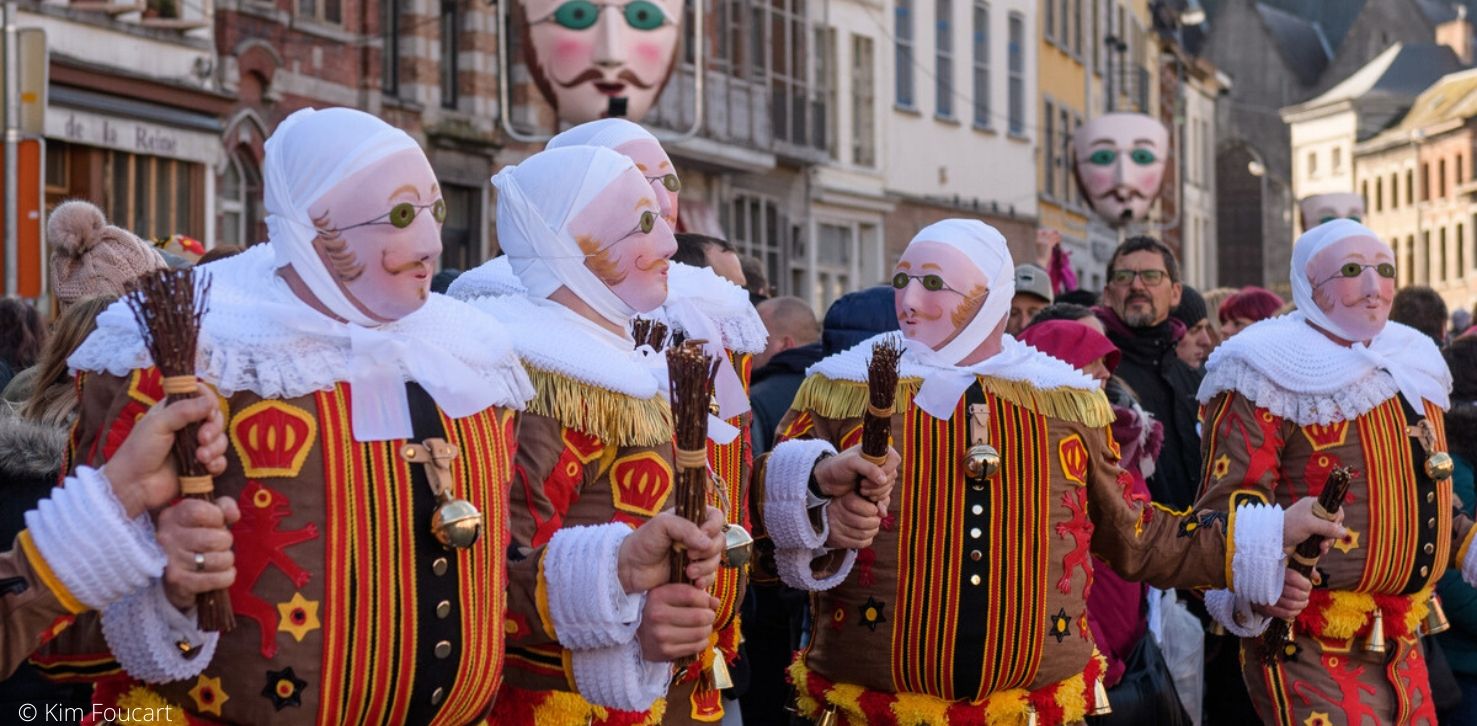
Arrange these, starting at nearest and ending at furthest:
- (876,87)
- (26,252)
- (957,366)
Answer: (957,366), (26,252), (876,87)

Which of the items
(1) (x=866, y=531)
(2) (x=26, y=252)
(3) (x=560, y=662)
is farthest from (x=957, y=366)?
(2) (x=26, y=252)

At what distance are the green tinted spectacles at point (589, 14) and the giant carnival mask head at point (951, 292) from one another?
640 cm

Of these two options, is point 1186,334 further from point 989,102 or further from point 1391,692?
point 989,102

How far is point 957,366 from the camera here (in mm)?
5297

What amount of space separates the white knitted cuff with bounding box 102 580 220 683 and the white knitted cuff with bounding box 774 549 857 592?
1845 mm

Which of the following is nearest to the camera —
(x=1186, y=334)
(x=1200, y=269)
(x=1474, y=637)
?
(x=1474, y=637)

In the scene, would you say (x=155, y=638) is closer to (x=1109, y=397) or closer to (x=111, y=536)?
(x=111, y=536)

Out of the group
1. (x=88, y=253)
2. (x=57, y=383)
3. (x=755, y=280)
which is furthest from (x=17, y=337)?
(x=755, y=280)

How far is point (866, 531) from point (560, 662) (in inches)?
37.4

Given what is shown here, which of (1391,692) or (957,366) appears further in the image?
(1391,692)

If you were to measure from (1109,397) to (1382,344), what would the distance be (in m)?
1.01

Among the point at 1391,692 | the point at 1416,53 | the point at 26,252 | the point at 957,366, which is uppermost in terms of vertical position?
the point at 1416,53

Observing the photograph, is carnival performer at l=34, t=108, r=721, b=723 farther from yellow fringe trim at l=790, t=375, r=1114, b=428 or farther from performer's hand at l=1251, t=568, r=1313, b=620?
performer's hand at l=1251, t=568, r=1313, b=620

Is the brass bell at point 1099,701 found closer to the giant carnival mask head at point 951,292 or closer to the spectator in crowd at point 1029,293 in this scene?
the giant carnival mask head at point 951,292
